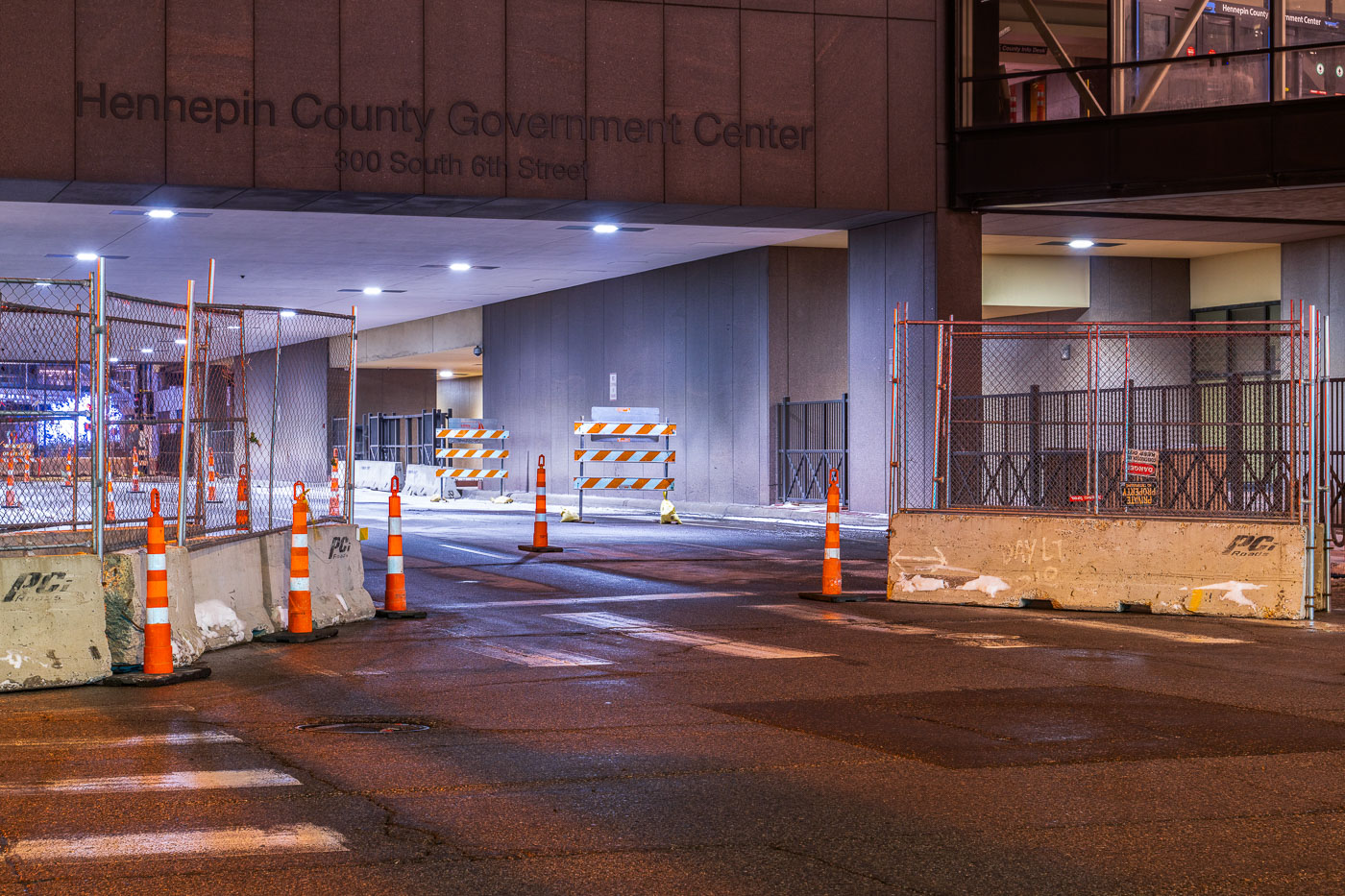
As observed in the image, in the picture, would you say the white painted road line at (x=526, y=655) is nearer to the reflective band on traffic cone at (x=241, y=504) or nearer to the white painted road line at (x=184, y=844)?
the reflective band on traffic cone at (x=241, y=504)

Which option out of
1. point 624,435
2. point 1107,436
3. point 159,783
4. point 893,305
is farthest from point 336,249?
point 159,783

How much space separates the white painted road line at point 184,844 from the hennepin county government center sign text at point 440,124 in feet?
53.2

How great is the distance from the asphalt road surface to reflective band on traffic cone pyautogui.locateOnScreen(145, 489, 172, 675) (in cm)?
33

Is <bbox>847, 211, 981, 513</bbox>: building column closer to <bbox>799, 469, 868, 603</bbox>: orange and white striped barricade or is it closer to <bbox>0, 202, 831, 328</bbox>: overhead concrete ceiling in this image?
<bbox>0, 202, 831, 328</bbox>: overhead concrete ceiling

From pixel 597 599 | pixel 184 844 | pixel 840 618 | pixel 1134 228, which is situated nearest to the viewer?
pixel 184 844

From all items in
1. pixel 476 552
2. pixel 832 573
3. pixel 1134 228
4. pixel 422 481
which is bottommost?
pixel 476 552

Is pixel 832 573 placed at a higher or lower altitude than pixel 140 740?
higher

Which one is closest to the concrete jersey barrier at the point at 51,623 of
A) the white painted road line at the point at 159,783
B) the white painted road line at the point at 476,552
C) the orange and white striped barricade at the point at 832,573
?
the white painted road line at the point at 159,783

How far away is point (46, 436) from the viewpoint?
13.7 metres

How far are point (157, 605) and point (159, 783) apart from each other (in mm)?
3099

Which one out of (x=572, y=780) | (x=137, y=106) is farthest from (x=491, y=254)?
(x=572, y=780)

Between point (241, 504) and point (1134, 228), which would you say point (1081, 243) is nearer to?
point (1134, 228)

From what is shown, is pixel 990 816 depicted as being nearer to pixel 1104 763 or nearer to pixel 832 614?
pixel 1104 763

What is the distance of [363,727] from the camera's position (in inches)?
334
